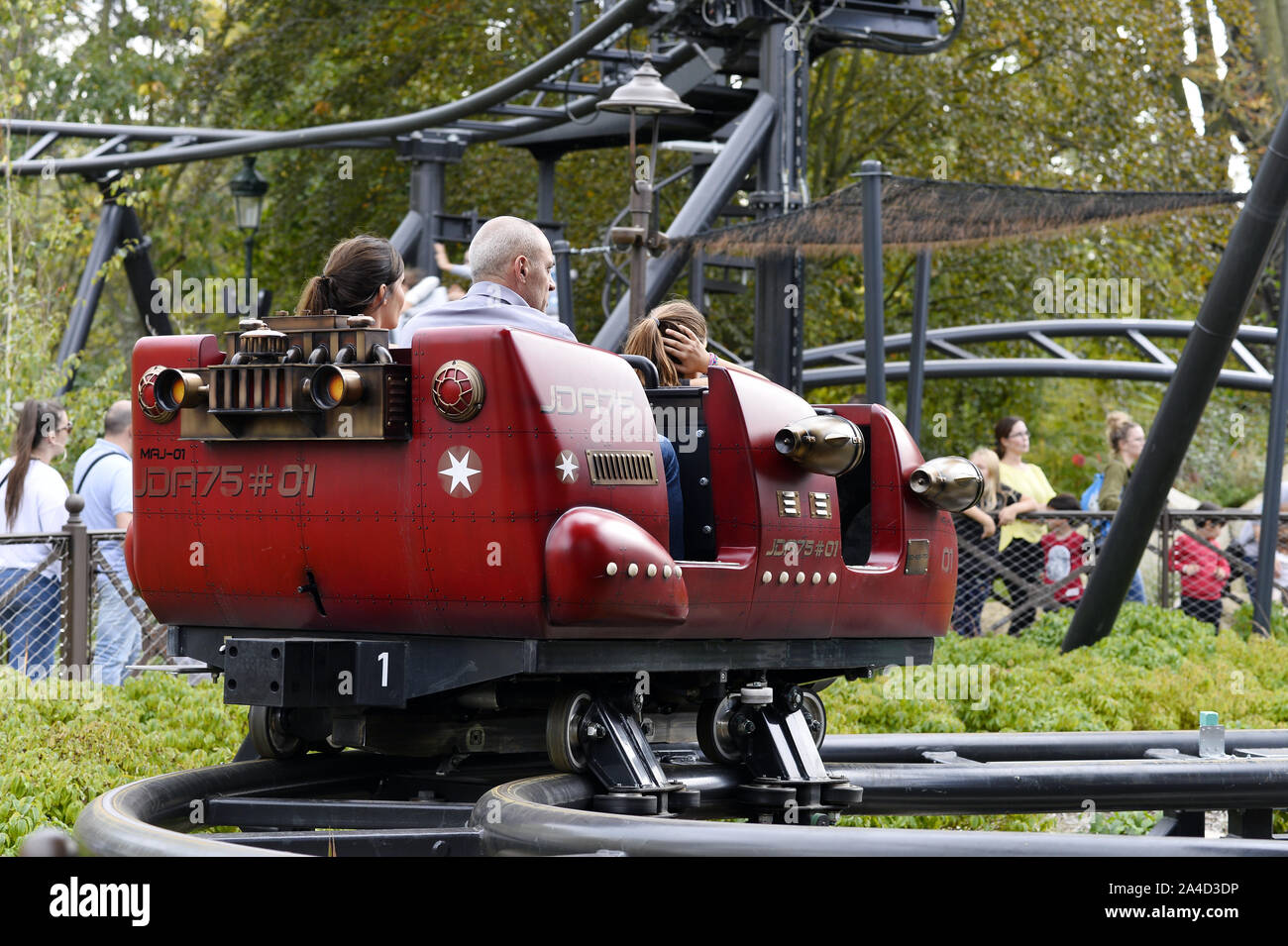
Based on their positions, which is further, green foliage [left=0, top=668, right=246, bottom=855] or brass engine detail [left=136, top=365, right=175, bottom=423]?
green foliage [left=0, top=668, right=246, bottom=855]

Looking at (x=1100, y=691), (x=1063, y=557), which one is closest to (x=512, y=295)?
(x=1100, y=691)

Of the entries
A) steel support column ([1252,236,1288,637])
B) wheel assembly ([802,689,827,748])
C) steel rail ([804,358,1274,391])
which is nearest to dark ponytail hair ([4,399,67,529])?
wheel assembly ([802,689,827,748])

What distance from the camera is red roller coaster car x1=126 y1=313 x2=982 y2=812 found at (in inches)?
160

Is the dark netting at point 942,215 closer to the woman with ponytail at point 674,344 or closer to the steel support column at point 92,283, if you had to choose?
the woman with ponytail at point 674,344

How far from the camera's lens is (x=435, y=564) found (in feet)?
13.7

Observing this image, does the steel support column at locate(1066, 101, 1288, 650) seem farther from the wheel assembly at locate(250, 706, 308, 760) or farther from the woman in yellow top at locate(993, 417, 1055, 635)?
the wheel assembly at locate(250, 706, 308, 760)

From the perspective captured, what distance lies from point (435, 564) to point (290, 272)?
21.7 metres

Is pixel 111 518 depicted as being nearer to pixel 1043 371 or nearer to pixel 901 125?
pixel 1043 371

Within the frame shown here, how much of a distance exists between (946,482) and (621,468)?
1288 millimetres

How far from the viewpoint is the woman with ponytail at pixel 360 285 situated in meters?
5.06

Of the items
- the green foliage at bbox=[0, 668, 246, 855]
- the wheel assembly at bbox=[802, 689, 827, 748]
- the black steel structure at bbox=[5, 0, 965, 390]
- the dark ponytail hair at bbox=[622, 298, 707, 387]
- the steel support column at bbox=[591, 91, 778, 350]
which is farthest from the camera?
the black steel structure at bbox=[5, 0, 965, 390]

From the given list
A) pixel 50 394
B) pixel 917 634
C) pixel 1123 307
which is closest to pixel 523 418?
pixel 917 634

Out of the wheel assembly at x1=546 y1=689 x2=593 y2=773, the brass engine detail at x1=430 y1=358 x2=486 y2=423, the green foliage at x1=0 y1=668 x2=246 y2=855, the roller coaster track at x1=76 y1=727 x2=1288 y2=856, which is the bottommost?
the green foliage at x1=0 y1=668 x2=246 y2=855

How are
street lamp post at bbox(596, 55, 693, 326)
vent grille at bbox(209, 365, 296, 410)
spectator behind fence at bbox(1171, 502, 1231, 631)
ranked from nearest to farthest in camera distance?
vent grille at bbox(209, 365, 296, 410) → street lamp post at bbox(596, 55, 693, 326) → spectator behind fence at bbox(1171, 502, 1231, 631)
